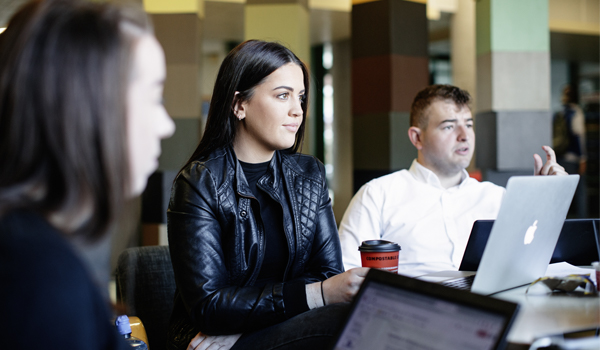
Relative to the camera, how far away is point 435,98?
7.59 ft

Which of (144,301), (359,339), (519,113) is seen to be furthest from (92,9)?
(519,113)

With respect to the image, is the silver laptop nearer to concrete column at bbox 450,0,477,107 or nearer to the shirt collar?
the shirt collar

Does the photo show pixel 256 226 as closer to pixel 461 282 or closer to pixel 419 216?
pixel 461 282

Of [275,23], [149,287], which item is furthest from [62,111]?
[275,23]

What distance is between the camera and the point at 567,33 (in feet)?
23.1

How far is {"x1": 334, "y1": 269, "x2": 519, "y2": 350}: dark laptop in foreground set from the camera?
72cm

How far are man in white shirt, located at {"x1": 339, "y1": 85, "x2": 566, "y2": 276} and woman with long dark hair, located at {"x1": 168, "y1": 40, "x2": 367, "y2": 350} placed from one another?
464 mm

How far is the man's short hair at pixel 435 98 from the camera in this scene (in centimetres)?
229

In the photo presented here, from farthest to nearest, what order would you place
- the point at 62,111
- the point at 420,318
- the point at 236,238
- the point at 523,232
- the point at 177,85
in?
the point at 177,85
the point at 236,238
the point at 523,232
the point at 420,318
the point at 62,111

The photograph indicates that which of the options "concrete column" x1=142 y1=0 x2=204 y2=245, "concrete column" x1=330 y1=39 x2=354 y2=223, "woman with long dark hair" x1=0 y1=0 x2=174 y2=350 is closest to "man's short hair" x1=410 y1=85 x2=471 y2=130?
"woman with long dark hair" x1=0 y1=0 x2=174 y2=350

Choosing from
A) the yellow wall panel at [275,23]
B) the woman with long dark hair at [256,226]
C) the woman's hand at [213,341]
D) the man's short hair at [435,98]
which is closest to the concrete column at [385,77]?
the yellow wall panel at [275,23]

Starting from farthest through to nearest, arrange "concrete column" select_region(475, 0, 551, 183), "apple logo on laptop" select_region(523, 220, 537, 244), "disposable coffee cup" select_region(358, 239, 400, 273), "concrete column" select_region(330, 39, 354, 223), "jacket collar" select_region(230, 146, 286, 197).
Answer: "concrete column" select_region(330, 39, 354, 223) < "concrete column" select_region(475, 0, 551, 183) < "jacket collar" select_region(230, 146, 286, 197) < "disposable coffee cup" select_region(358, 239, 400, 273) < "apple logo on laptop" select_region(523, 220, 537, 244)

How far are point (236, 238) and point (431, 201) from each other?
1.01 m

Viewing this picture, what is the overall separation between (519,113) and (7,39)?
365cm
